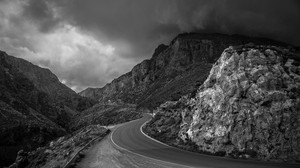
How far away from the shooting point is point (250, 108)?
64.8 ft

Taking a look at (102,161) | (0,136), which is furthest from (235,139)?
(0,136)

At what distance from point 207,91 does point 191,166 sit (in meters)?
11.7

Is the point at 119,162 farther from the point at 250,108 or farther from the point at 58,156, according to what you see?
the point at 250,108

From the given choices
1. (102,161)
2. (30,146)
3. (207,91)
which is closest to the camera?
(102,161)

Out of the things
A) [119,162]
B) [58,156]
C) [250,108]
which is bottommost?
[58,156]

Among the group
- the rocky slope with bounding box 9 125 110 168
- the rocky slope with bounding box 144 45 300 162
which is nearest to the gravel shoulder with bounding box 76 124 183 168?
the rocky slope with bounding box 9 125 110 168

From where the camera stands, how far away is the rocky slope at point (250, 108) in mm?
17422

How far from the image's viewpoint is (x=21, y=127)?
14162 cm

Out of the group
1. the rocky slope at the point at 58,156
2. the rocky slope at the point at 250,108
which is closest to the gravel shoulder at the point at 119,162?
the rocky slope at the point at 58,156

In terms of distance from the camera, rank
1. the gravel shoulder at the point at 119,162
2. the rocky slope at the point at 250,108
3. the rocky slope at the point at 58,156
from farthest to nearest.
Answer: the rocky slope at the point at 58,156, the rocky slope at the point at 250,108, the gravel shoulder at the point at 119,162

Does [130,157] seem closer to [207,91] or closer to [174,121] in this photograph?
[207,91]

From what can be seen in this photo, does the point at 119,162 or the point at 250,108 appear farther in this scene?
the point at 250,108

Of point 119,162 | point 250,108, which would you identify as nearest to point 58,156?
point 119,162

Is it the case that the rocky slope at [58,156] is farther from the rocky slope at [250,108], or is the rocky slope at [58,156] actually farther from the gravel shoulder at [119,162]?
the rocky slope at [250,108]
